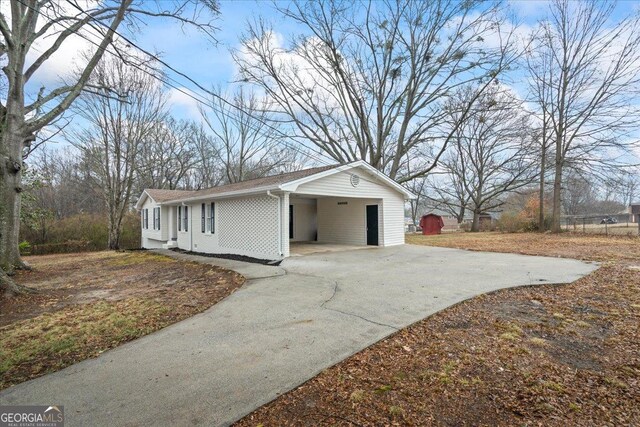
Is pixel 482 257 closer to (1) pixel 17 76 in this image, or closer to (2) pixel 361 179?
(2) pixel 361 179

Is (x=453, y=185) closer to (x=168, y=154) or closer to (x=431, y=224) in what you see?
(x=431, y=224)

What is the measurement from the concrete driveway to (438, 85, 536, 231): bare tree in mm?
15625

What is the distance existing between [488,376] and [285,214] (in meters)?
7.91

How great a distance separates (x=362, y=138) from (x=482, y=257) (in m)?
15.3

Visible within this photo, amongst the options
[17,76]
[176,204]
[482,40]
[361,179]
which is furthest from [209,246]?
[482,40]

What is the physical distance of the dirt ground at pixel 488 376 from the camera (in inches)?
92.2

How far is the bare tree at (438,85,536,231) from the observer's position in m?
19.9

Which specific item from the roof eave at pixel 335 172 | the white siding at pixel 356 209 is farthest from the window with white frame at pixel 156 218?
the roof eave at pixel 335 172

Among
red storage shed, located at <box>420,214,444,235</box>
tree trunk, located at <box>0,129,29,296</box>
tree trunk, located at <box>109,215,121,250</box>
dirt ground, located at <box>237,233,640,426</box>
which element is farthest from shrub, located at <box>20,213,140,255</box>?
red storage shed, located at <box>420,214,444,235</box>

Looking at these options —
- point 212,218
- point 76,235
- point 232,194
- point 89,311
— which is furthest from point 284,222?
point 76,235

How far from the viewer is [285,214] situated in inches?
401

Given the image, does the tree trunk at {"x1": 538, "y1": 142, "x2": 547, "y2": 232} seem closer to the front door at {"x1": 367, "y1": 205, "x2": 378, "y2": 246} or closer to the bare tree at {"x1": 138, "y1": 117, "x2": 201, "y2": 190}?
the front door at {"x1": 367, "y1": 205, "x2": 378, "y2": 246}

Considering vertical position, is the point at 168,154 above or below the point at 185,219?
above
